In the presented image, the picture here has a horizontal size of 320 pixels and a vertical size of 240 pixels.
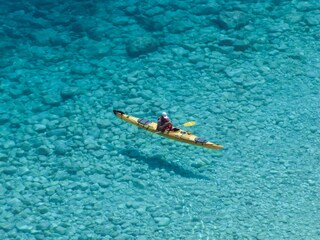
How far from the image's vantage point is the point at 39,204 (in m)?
16.5

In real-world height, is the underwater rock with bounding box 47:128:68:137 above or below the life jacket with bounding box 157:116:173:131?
below

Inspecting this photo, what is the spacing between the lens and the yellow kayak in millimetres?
17427

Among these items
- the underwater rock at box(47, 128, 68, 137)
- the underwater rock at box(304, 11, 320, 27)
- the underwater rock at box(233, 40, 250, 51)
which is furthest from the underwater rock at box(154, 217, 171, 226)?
the underwater rock at box(304, 11, 320, 27)

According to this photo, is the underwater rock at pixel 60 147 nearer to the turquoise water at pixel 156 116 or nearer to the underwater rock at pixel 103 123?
the turquoise water at pixel 156 116

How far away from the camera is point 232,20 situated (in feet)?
71.5

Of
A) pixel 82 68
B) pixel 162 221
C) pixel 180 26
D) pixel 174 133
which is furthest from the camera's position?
pixel 180 26

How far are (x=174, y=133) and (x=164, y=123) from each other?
363mm

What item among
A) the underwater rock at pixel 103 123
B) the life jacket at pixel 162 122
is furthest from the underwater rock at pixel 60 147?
the life jacket at pixel 162 122

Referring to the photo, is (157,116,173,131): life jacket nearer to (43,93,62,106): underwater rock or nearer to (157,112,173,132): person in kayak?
(157,112,173,132): person in kayak

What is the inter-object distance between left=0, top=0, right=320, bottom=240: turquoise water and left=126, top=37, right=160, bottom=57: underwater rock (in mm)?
47

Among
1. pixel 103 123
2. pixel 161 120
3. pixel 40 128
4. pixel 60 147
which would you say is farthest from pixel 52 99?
pixel 161 120

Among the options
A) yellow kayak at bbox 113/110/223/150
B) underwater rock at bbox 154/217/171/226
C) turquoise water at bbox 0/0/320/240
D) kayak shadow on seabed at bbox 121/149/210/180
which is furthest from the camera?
yellow kayak at bbox 113/110/223/150

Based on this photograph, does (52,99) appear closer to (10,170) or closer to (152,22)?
(10,170)

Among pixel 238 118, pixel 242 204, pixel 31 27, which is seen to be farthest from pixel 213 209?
pixel 31 27
